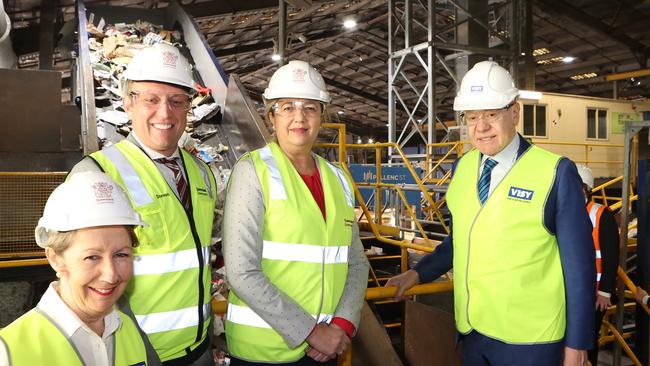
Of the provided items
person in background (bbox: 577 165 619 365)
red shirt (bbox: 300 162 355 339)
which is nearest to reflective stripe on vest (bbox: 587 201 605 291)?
person in background (bbox: 577 165 619 365)

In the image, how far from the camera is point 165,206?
6.34 ft

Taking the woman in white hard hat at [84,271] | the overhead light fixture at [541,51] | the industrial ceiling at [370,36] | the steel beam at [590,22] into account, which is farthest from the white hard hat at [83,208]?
the overhead light fixture at [541,51]

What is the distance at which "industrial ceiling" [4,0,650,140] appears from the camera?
1405 centimetres

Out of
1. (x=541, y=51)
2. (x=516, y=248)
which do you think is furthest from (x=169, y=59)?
(x=541, y=51)

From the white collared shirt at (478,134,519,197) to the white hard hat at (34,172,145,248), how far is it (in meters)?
1.67

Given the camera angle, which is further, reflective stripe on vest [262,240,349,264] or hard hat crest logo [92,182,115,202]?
reflective stripe on vest [262,240,349,264]

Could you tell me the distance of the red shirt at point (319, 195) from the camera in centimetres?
210

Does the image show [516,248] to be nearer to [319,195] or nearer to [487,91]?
[487,91]

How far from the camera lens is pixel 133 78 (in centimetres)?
210

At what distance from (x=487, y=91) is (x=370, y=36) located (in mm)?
19086

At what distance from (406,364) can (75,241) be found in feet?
9.03

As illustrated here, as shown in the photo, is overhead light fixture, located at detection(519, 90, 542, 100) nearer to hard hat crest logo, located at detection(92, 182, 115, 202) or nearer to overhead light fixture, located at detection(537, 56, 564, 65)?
overhead light fixture, located at detection(537, 56, 564, 65)

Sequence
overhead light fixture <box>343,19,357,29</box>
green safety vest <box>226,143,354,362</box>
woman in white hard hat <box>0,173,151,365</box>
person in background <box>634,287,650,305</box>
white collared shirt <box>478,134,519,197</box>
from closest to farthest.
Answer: woman in white hard hat <box>0,173,151,365</box>, green safety vest <box>226,143,354,362</box>, white collared shirt <box>478,134,519,197</box>, person in background <box>634,287,650,305</box>, overhead light fixture <box>343,19,357,29</box>

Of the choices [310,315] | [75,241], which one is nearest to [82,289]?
[75,241]
